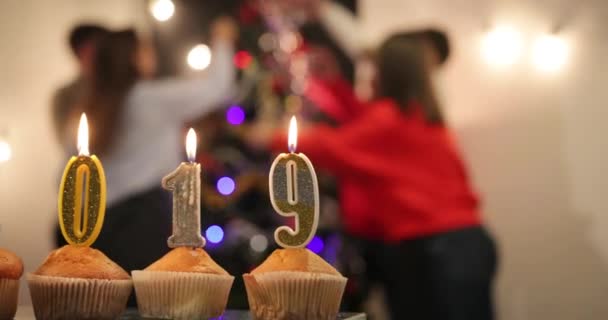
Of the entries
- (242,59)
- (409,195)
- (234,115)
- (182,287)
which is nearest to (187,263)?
(182,287)

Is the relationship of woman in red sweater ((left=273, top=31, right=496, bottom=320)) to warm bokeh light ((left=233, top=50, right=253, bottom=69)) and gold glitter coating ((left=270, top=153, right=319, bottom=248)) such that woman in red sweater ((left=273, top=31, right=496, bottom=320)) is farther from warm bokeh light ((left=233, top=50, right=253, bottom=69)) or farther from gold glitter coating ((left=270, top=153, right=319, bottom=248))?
gold glitter coating ((left=270, top=153, right=319, bottom=248))

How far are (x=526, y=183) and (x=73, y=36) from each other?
6.55 feet

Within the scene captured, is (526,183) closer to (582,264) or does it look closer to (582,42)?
(582,264)

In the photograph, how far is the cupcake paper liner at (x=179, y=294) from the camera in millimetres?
1264

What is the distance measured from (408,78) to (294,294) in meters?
1.90

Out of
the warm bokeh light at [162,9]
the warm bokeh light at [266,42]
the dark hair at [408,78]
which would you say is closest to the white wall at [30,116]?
the warm bokeh light at [162,9]

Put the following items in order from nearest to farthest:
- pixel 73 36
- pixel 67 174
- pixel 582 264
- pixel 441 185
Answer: pixel 67 174
pixel 582 264
pixel 441 185
pixel 73 36

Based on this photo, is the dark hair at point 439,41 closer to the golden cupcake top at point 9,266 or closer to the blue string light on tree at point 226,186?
the blue string light on tree at point 226,186

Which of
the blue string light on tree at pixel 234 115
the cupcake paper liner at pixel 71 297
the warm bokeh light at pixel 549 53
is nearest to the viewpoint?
the cupcake paper liner at pixel 71 297

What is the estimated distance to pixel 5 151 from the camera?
9.42 ft

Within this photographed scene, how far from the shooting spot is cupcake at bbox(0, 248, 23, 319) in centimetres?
129

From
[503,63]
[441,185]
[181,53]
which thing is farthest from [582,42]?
[181,53]

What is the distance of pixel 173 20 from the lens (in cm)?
333

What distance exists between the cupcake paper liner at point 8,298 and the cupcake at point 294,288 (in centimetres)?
43
